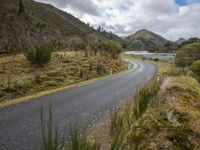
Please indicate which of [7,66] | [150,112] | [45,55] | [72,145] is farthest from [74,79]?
[72,145]

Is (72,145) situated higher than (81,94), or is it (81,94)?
(72,145)

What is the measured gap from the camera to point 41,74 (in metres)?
19.1

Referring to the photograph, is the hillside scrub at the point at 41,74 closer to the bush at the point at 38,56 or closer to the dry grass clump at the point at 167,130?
the bush at the point at 38,56

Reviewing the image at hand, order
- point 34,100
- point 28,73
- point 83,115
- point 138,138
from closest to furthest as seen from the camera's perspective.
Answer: point 138,138
point 83,115
point 34,100
point 28,73

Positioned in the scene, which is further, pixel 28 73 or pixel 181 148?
pixel 28 73

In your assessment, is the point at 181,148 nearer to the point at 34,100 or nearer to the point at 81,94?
the point at 34,100

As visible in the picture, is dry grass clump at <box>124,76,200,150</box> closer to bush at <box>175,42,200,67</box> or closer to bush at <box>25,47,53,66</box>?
bush at <box>25,47,53,66</box>

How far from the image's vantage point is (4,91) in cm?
1403

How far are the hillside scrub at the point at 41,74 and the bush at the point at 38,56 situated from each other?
434 millimetres

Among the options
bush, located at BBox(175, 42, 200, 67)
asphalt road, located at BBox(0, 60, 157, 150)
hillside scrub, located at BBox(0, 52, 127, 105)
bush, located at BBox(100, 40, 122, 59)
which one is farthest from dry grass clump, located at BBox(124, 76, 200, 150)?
bush, located at BBox(100, 40, 122, 59)

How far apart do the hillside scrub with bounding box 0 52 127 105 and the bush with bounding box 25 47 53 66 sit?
0.43 meters

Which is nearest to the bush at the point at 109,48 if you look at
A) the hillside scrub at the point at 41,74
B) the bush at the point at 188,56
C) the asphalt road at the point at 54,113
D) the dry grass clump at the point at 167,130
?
the hillside scrub at the point at 41,74

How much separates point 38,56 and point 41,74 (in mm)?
2924

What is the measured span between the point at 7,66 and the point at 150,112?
633 inches
